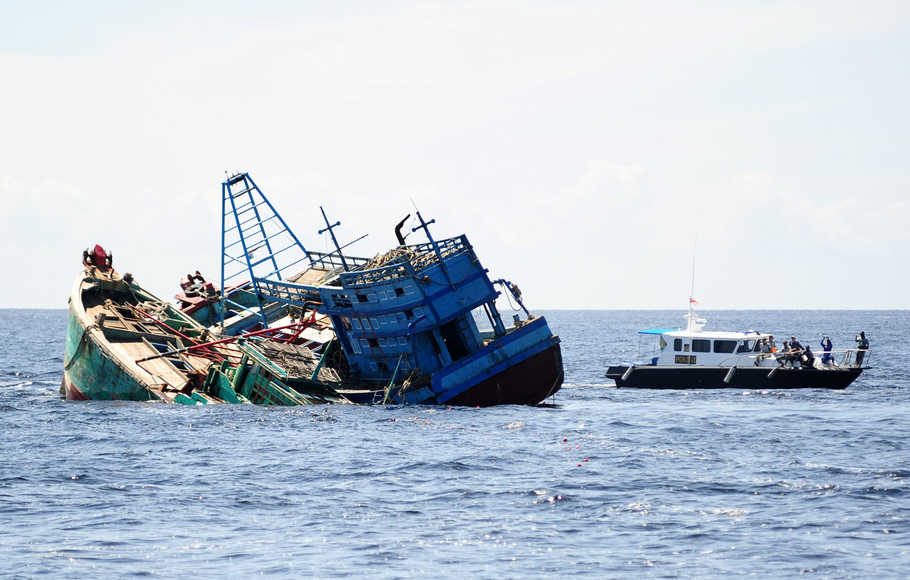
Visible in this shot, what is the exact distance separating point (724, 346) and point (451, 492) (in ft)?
104

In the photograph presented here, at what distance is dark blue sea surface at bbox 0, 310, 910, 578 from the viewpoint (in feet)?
72.3

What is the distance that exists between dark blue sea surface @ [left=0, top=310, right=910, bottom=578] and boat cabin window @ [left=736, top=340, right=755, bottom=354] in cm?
1096

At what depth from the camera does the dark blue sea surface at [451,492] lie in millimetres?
22047

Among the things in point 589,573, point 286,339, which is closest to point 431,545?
point 589,573

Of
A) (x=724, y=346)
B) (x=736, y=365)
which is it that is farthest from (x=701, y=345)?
(x=736, y=365)

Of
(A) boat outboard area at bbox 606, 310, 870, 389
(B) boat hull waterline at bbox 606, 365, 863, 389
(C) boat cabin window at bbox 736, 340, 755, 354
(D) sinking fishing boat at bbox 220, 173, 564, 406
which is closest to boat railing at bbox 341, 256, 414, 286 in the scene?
(D) sinking fishing boat at bbox 220, 173, 564, 406

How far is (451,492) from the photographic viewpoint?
28125 millimetres

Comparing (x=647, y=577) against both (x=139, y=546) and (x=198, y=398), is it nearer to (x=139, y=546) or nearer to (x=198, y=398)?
(x=139, y=546)

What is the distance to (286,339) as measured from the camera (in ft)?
176

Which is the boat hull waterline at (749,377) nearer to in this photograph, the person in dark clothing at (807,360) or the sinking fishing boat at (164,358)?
the person in dark clothing at (807,360)

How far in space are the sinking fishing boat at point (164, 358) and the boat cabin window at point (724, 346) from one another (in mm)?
19253

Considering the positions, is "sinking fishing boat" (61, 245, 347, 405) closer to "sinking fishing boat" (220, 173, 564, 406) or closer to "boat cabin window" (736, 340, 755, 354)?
"sinking fishing boat" (220, 173, 564, 406)

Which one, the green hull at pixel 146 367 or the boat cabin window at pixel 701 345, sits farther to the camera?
the boat cabin window at pixel 701 345

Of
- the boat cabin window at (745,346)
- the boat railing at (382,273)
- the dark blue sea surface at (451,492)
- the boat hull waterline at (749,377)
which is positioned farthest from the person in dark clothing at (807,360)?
the boat railing at (382,273)
